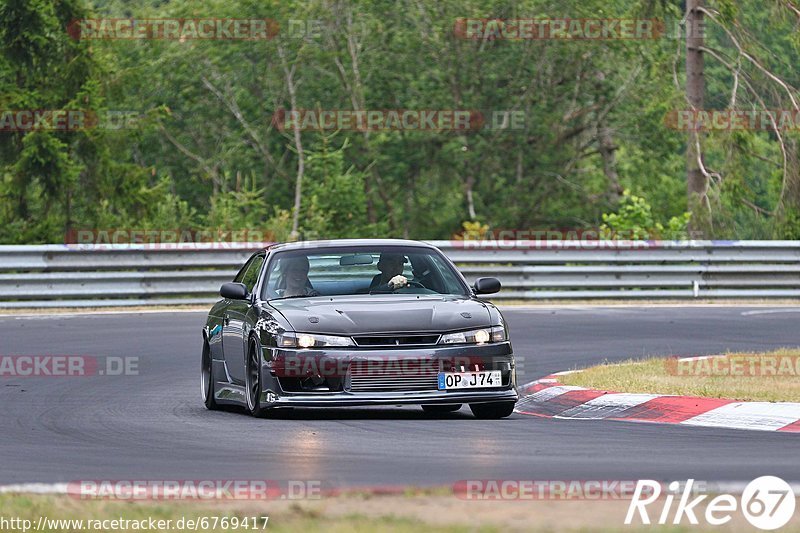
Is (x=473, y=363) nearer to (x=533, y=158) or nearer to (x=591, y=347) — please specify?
(x=591, y=347)

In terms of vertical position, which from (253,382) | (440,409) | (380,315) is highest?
(380,315)

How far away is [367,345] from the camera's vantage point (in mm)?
12078

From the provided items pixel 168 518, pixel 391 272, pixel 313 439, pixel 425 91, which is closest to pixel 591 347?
pixel 391 272

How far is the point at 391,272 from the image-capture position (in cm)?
1345

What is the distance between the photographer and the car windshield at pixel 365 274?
13258 mm

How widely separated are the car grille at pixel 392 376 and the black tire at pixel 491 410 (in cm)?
66

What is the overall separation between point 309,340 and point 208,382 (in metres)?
2.20

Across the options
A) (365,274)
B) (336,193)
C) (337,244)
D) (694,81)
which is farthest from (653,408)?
(336,193)

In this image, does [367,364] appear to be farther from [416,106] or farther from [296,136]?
[416,106]

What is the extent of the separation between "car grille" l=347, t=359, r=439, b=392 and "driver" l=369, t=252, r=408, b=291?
127 cm

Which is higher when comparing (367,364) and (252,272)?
(252,272)

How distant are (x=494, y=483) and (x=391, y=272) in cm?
515

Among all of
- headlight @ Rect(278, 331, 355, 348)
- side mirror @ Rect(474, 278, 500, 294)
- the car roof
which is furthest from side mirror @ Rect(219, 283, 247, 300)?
side mirror @ Rect(474, 278, 500, 294)

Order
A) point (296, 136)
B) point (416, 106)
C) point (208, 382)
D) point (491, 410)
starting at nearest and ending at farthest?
point (491, 410)
point (208, 382)
point (296, 136)
point (416, 106)
